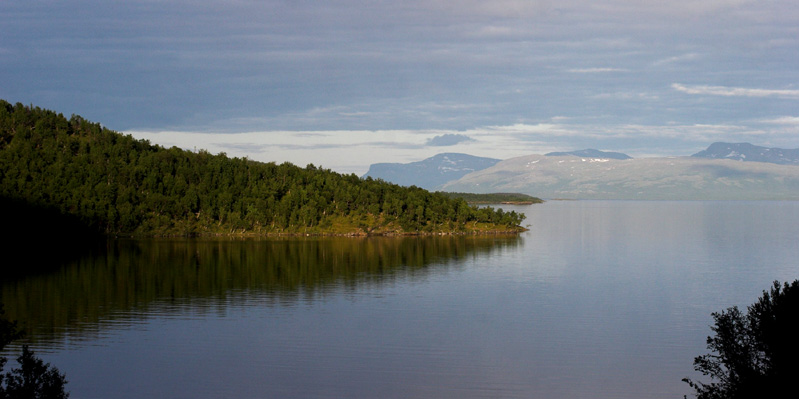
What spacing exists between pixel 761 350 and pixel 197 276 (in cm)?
6716

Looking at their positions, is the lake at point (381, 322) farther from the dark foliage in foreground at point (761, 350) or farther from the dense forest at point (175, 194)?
the dense forest at point (175, 194)

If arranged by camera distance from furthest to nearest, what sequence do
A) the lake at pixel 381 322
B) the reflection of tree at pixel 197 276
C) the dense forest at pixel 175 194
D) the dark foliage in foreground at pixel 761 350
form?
the dense forest at pixel 175 194
the reflection of tree at pixel 197 276
the lake at pixel 381 322
the dark foliage in foreground at pixel 761 350

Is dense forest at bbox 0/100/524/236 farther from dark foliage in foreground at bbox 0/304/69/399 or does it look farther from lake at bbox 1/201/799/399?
dark foliage in foreground at bbox 0/304/69/399

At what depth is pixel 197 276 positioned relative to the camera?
8762 cm

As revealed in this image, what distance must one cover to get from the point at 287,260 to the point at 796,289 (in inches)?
3200

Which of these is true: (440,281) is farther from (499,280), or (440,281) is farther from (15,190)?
(15,190)

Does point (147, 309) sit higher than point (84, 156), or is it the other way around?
point (84, 156)

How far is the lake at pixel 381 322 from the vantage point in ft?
141

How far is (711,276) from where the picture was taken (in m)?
89.7

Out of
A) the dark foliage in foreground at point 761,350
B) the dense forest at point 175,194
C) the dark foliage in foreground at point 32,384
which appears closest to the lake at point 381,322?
the dark foliage in foreground at point 761,350

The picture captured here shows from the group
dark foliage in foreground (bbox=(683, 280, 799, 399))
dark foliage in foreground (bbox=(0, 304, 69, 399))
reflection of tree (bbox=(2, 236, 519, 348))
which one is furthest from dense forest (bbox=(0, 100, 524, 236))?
dark foliage in foreground (bbox=(0, 304, 69, 399))

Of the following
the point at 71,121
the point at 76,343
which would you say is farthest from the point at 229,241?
the point at 76,343

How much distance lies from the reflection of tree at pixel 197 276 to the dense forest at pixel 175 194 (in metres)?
24.6

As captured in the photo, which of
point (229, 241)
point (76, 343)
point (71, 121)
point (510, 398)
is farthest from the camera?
point (71, 121)
